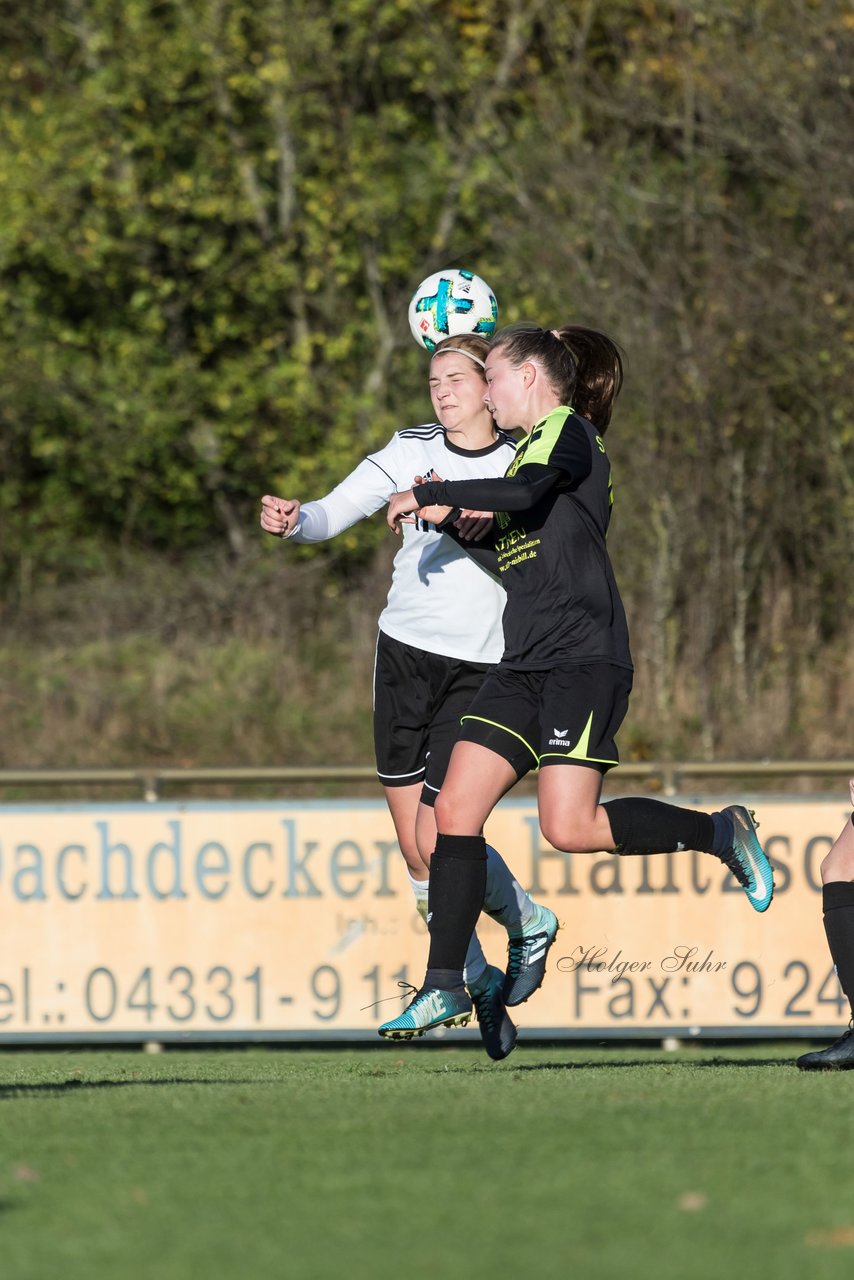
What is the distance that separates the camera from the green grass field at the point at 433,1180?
311 cm

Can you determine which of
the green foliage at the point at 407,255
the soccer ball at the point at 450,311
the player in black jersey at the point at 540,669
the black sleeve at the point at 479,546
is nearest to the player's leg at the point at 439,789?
the black sleeve at the point at 479,546

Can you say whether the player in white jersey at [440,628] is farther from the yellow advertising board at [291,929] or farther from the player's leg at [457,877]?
the yellow advertising board at [291,929]

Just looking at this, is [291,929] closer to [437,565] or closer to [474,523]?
[437,565]

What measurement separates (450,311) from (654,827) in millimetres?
1918

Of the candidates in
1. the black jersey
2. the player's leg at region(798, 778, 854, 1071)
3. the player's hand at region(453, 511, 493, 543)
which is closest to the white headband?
the black jersey

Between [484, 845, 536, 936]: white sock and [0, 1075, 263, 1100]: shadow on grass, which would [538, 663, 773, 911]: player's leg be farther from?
[0, 1075, 263, 1100]: shadow on grass

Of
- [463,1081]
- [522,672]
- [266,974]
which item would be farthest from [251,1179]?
[266,974]

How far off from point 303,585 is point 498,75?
216 inches

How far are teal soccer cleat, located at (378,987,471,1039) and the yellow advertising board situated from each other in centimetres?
419

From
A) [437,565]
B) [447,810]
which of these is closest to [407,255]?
[437,565]

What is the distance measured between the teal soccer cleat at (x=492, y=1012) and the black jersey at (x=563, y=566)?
1.15 meters

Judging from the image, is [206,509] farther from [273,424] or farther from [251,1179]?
[251,1179]

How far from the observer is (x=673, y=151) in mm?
18250

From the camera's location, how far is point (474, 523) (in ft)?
19.3
